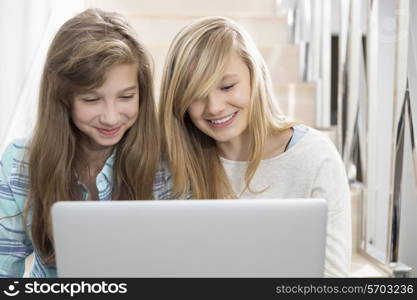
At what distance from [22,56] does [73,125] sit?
0.73 meters

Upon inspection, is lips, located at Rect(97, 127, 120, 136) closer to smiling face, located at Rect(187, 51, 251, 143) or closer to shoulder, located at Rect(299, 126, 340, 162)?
smiling face, located at Rect(187, 51, 251, 143)

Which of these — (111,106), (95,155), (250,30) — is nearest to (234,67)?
(111,106)

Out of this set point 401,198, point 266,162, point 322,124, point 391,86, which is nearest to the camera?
point 266,162

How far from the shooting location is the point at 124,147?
1.37m

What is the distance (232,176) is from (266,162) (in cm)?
9

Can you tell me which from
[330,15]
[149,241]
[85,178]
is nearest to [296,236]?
[149,241]

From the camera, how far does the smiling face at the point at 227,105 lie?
1313mm

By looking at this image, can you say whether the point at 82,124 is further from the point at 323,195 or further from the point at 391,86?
the point at 391,86

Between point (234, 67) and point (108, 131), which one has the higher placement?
point (234, 67)

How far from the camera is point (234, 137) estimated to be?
143 centimetres

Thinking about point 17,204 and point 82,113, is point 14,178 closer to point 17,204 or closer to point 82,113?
point 17,204

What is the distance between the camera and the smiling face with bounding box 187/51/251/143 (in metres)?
1.31

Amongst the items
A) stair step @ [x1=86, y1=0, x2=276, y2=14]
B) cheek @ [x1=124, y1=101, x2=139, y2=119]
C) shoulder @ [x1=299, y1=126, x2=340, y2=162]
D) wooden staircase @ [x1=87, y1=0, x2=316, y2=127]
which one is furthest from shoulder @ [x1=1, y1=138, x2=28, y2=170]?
stair step @ [x1=86, y1=0, x2=276, y2=14]

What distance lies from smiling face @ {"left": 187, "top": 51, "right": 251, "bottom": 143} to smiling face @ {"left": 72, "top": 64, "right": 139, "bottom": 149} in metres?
0.14
